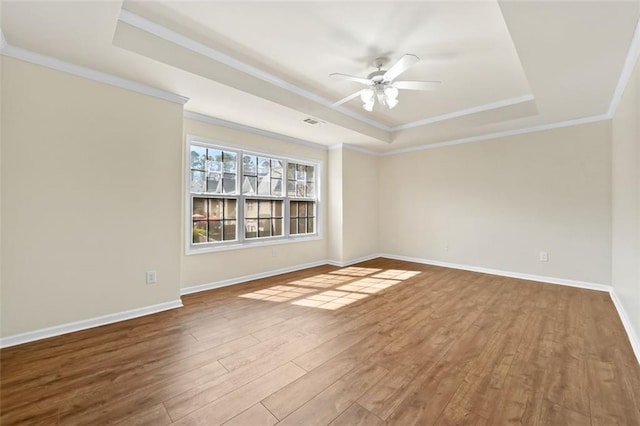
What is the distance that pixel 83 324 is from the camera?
8.46ft

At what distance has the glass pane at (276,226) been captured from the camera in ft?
16.1

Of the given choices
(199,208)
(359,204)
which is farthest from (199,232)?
(359,204)

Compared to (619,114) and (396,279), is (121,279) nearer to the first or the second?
(396,279)

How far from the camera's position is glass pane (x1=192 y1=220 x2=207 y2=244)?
152 inches

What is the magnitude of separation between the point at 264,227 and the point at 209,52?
2.80 meters

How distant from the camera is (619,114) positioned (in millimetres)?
3123

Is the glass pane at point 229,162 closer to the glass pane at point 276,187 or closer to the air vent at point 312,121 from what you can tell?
the glass pane at point 276,187

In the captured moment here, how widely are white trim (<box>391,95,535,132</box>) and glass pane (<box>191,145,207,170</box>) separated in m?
3.58

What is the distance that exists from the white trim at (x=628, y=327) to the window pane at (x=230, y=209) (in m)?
4.63

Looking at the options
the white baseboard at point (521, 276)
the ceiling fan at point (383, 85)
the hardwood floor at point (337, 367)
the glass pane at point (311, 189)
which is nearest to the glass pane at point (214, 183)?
the hardwood floor at point (337, 367)

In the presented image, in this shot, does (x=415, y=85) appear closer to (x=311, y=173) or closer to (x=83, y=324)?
(x=311, y=173)

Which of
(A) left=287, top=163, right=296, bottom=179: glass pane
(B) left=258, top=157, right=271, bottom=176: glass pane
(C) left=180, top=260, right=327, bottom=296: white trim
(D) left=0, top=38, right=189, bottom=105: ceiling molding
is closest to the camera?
(D) left=0, top=38, right=189, bottom=105: ceiling molding

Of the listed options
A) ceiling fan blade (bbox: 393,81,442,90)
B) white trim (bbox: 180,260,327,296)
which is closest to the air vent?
ceiling fan blade (bbox: 393,81,442,90)

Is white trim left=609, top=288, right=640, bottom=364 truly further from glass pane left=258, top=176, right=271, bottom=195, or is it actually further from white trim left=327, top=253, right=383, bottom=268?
glass pane left=258, top=176, right=271, bottom=195
